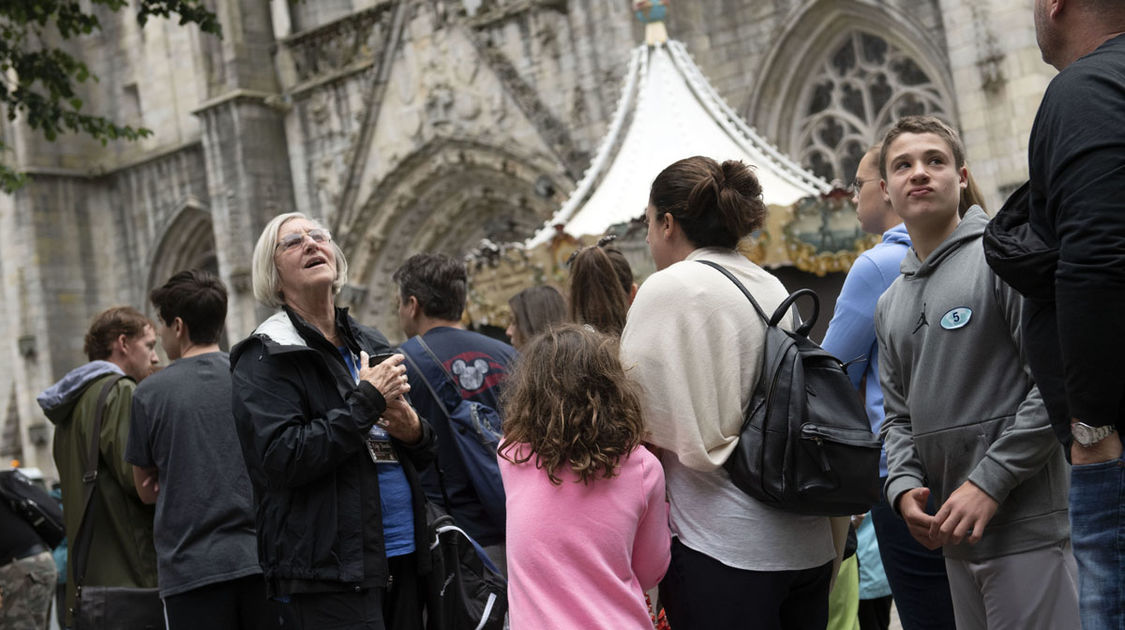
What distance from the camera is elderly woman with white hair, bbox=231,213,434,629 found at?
339 cm

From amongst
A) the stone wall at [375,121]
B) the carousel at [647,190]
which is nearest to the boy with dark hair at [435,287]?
the carousel at [647,190]

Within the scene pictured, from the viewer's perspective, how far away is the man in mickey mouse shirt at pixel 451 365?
13.7ft

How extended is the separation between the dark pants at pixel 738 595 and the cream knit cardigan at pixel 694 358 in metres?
0.26

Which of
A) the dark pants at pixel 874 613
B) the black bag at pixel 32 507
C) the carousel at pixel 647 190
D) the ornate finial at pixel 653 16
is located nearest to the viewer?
the dark pants at pixel 874 613

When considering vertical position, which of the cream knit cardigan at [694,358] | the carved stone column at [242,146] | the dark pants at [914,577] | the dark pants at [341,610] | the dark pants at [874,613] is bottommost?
the dark pants at [874,613]

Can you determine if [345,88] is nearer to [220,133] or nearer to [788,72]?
[220,133]

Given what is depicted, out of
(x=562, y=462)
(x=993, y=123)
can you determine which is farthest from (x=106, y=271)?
(x=562, y=462)

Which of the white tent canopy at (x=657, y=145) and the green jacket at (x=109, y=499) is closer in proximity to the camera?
the green jacket at (x=109, y=499)

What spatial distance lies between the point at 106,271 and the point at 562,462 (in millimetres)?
20469

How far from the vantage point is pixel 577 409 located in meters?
Result: 3.04

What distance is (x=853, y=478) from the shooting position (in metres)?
2.87

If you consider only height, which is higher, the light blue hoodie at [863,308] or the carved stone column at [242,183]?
the carved stone column at [242,183]

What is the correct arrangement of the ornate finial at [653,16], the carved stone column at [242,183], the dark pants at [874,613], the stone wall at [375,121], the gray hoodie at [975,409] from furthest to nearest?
the carved stone column at [242,183], the stone wall at [375,121], the ornate finial at [653,16], the dark pants at [874,613], the gray hoodie at [975,409]

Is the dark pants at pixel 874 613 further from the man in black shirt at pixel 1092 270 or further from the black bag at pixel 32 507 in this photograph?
the black bag at pixel 32 507
